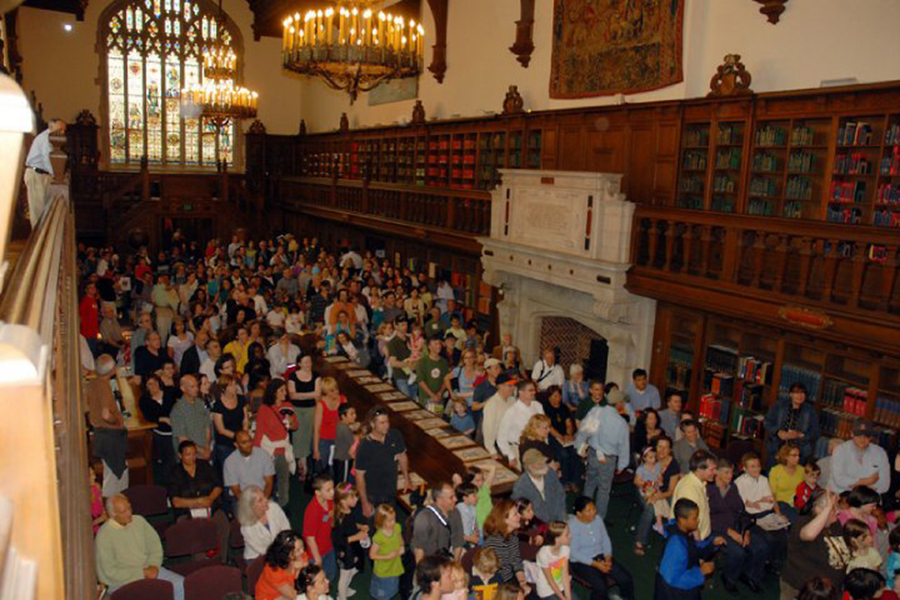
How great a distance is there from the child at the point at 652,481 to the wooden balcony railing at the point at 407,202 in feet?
23.6

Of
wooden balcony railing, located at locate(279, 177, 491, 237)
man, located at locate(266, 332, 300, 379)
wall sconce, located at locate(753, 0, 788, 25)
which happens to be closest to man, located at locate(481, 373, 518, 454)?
man, located at locate(266, 332, 300, 379)

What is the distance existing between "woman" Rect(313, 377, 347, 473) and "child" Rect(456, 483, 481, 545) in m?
2.05

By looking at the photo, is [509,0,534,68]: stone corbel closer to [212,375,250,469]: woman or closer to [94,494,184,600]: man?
[212,375,250,469]: woman

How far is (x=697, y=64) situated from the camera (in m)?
10.3

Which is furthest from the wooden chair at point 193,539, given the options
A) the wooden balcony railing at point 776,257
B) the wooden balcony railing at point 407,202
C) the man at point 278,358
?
the wooden balcony railing at point 407,202

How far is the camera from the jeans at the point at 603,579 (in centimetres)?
570

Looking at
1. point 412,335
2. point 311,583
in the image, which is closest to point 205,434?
point 311,583

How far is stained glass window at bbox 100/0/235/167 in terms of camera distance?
23.8m

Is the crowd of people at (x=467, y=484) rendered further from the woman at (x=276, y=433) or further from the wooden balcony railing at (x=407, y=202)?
the wooden balcony railing at (x=407, y=202)

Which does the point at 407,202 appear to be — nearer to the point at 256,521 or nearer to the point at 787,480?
the point at 787,480

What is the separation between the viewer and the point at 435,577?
14.4 ft

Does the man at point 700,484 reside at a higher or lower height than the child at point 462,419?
higher

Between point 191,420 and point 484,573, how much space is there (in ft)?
11.2

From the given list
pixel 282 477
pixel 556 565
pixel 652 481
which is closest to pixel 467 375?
pixel 282 477
